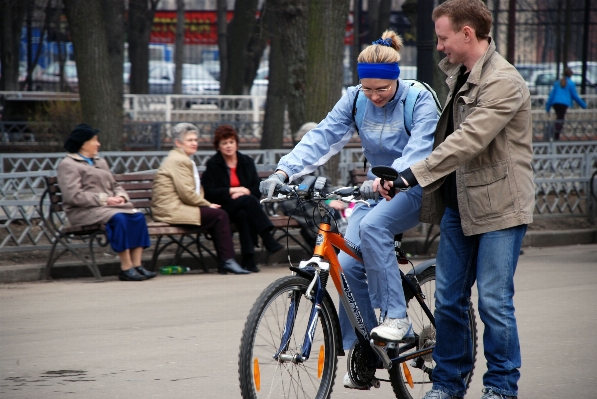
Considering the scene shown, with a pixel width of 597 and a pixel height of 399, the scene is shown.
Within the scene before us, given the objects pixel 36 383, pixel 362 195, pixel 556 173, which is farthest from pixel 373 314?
pixel 556 173

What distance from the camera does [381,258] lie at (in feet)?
14.6

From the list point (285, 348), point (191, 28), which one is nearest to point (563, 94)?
point (285, 348)

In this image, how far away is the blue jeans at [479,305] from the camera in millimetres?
4230

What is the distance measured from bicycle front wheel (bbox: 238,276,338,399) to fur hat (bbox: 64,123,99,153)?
537 cm

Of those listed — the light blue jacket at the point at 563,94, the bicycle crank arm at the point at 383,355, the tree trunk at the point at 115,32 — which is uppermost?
the tree trunk at the point at 115,32

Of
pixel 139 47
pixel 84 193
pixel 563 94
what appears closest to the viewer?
pixel 84 193

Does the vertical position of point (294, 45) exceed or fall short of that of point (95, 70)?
it exceeds it

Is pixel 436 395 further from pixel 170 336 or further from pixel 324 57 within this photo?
pixel 324 57

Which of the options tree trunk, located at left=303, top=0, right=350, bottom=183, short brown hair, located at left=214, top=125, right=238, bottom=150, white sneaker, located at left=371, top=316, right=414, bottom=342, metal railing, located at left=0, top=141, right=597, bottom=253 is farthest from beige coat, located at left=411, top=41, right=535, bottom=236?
Answer: tree trunk, located at left=303, top=0, right=350, bottom=183

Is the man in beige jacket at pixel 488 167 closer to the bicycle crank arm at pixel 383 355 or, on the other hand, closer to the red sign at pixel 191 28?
the bicycle crank arm at pixel 383 355

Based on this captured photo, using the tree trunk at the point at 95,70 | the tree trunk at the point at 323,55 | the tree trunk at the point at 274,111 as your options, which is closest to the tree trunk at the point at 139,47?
the tree trunk at the point at 274,111

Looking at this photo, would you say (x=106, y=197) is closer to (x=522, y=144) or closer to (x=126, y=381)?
(x=126, y=381)

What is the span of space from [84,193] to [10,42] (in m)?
20.3

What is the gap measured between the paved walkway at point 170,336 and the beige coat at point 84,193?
621 millimetres
